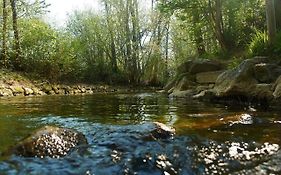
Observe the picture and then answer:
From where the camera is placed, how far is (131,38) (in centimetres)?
3073

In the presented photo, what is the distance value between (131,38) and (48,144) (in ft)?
88.3

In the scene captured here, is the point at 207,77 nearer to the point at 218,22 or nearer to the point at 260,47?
the point at 260,47

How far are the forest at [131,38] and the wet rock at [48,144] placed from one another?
828 centimetres

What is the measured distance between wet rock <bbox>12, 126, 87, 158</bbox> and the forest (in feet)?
27.2

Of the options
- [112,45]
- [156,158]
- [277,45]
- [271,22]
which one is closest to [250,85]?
[277,45]

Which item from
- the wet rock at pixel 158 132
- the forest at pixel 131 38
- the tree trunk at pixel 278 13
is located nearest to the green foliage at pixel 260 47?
the forest at pixel 131 38

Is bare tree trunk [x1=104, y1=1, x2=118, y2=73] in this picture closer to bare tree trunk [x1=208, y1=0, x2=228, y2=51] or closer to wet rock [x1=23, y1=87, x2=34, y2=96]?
wet rock [x1=23, y1=87, x2=34, y2=96]

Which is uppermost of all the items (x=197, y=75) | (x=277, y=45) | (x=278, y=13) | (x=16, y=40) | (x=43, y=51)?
(x=16, y=40)

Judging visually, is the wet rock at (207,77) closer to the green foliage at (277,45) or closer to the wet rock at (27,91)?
the green foliage at (277,45)

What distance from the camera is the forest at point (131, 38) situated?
1647 cm

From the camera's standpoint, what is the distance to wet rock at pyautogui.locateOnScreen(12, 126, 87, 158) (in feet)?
13.7

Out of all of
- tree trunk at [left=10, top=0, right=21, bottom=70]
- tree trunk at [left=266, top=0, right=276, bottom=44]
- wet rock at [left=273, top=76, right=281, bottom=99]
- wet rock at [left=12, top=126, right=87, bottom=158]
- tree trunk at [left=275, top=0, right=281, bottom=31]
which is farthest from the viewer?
tree trunk at [left=10, top=0, right=21, bottom=70]

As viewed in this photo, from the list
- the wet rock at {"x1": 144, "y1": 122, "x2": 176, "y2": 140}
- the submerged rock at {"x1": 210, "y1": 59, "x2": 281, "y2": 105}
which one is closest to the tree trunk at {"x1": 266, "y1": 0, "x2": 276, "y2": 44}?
the submerged rock at {"x1": 210, "y1": 59, "x2": 281, "y2": 105}

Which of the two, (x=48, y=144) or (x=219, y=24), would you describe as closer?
(x=48, y=144)
